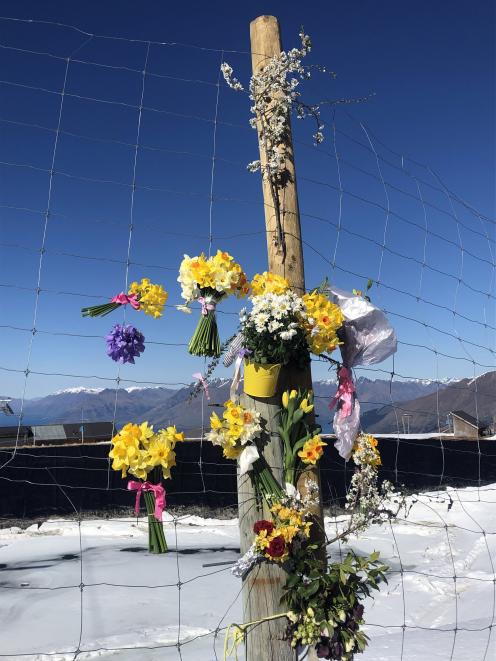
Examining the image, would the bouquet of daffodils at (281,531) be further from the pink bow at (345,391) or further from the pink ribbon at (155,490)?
the pink bow at (345,391)

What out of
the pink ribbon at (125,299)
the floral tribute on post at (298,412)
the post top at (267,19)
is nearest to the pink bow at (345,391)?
the floral tribute on post at (298,412)

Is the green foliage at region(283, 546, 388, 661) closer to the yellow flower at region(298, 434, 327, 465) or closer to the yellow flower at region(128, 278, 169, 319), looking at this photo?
the yellow flower at region(298, 434, 327, 465)

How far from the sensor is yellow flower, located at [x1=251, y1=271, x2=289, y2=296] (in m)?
1.89

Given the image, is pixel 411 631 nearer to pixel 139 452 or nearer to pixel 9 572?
pixel 139 452

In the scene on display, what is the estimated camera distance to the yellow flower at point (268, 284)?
189 cm

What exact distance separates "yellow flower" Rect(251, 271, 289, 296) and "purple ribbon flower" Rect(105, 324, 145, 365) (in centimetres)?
47

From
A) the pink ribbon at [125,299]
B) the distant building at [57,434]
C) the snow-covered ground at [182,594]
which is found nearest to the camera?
the pink ribbon at [125,299]

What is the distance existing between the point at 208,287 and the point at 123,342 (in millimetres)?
374

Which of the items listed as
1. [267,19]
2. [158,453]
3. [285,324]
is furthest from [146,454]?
[267,19]

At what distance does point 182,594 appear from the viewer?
5.98 m

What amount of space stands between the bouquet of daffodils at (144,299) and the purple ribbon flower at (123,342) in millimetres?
84

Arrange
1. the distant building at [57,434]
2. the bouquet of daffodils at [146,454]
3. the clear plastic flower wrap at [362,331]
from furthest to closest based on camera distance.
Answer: the distant building at [57,434], the clear plastic flower wrap at [362,331], the bouquet of daffodils at [146,454]

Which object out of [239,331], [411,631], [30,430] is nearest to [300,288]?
[239,331]

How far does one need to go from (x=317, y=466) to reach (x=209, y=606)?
4179 millimetres
